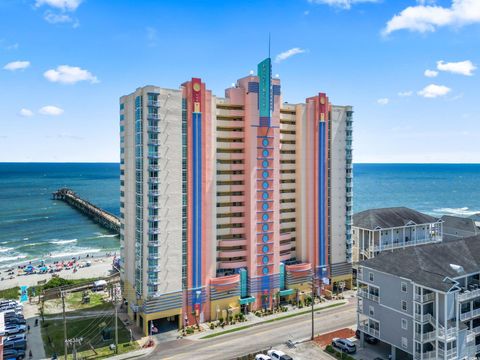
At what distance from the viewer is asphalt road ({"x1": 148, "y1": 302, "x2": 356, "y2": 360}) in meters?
52.6

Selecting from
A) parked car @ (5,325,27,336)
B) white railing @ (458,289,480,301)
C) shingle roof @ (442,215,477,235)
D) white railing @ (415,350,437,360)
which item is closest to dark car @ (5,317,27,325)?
parked car @ (5,325,27,336)

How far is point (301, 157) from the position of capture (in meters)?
74.0

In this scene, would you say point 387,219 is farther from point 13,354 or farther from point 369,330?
point 13,354

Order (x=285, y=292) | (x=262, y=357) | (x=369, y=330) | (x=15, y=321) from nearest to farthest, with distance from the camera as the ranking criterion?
(x=262, y=357) < (x=369, y=330) < (x=15, y=321) < (x=285, y=292)

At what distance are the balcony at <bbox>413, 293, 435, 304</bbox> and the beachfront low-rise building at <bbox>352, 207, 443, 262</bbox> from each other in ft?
104

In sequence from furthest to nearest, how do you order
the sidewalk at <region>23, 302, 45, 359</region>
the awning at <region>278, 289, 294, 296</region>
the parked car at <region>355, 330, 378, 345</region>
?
the awning at <region>278, 289, 294, 296</region>
the sidewalk at <region>23, 302, 45, 359</region>
the parked car at <region>355, 330, 378, 345</region>

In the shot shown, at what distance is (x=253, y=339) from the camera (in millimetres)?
56938

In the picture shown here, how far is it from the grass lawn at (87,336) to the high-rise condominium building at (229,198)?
390 centimetres

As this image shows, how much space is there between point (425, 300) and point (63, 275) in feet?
274

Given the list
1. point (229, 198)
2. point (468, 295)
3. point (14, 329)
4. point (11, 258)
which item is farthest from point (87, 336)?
point (11, 258)

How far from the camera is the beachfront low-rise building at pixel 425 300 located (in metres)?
44.3

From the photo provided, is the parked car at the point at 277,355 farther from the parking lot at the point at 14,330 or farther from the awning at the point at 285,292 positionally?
the parking lot at the point at 14,330

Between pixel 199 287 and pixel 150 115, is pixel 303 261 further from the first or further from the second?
pixel 150 115

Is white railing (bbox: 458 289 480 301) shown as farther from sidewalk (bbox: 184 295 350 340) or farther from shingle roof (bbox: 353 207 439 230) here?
shingle roof (bbox: 353 207 439 230)
